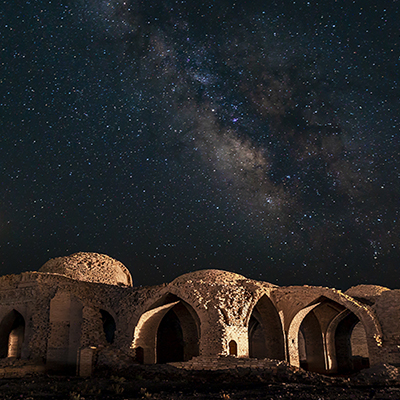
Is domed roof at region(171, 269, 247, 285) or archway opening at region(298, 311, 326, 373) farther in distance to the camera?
archway opening at region(298, 311, 326, 373)

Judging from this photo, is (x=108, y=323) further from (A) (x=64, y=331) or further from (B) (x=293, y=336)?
(B) (x=293, y=336)

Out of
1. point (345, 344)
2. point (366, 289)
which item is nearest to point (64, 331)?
point (345, 344)

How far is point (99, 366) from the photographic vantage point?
599 inches

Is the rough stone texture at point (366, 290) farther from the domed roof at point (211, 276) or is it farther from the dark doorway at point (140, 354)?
the dark doorway at point (140, 354)

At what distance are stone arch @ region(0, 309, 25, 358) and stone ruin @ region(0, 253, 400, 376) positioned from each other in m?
0.05

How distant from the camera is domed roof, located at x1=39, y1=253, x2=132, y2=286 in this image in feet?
69.6

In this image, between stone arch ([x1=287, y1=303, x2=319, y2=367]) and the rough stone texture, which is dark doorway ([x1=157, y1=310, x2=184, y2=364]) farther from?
the rough stone texture

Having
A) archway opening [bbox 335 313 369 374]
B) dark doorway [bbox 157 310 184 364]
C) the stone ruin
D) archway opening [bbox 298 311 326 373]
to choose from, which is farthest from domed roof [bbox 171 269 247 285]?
archway opening [bbox 335 313 369 374]

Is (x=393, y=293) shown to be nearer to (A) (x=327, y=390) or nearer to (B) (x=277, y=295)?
(B) (x=277, y=295)

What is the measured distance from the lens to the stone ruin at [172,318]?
16.0 meters

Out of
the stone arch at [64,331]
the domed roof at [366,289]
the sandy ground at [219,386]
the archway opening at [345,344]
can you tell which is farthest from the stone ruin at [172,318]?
the domed roof at [366,289]

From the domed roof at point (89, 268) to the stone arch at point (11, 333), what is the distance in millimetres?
2846

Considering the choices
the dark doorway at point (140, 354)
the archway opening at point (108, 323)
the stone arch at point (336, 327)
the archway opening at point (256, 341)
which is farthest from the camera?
the archway opening at point (256, 341)

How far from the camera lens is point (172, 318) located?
21.7 m
